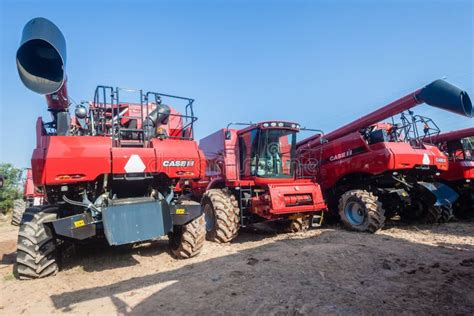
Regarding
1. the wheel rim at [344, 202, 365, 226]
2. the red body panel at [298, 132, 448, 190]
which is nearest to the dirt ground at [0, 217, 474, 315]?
the wheel rim at [344, 202, 365, 226]

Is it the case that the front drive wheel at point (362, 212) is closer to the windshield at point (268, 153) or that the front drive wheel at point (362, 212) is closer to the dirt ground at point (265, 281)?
the dirt ground at point (265, 281)

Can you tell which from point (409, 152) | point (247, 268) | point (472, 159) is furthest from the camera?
point (472, 159)

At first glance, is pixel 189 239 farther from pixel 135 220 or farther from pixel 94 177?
pixel 94 177

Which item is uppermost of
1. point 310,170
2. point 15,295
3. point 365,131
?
point 365,131

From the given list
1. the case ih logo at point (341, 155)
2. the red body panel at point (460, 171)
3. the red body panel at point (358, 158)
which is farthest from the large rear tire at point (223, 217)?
the red body panel at point (460, 171)

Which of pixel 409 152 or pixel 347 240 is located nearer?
pixel 347 240

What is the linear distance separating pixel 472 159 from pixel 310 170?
18.6ft

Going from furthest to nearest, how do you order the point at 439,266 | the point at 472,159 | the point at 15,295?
1. the point at 472,159
2. the point at 439,266
3. the point at 15,295

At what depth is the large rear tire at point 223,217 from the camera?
681cm

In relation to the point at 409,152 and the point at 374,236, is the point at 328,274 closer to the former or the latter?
the point at 374,236

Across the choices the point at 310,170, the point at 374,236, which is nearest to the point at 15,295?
the point at 374,236

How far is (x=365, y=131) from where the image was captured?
28.5 ft

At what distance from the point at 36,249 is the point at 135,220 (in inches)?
54.8

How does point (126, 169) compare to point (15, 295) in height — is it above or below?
above
